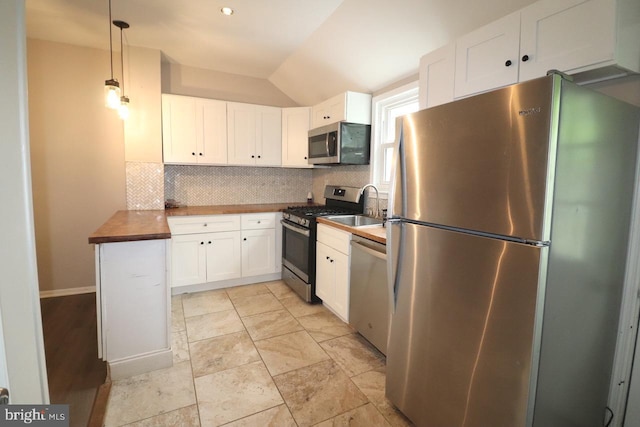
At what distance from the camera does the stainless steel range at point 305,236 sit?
125 inches

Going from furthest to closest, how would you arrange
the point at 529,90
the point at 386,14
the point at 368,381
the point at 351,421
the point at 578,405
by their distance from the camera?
the point at 386,14 < the point at 368,381 < the point at 351,421 < the point at 578,405 < the point at 529,90

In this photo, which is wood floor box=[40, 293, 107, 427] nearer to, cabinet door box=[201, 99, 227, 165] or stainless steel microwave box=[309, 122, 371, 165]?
cabinet door box=[201, 99, 227, 165]

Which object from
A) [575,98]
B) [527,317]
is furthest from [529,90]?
A: [527,317]

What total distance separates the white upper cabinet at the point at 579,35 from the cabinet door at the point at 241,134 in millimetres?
3007

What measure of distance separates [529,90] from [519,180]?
0.99 feet

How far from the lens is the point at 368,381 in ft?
6.75

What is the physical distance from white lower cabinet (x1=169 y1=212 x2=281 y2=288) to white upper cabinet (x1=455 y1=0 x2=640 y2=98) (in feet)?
8.61

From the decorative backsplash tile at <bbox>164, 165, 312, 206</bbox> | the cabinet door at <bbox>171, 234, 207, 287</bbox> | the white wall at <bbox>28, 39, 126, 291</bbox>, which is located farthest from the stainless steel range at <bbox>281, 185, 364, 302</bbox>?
the white wall at <bbox>28, 39, 126, 291</bbox>

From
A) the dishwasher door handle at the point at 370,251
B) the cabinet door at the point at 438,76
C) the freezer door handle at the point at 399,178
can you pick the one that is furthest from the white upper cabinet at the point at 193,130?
the freezer door handle at the point at 399,178

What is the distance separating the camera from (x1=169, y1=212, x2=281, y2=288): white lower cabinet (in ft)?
11.0

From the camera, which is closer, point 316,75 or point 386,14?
point 386,14

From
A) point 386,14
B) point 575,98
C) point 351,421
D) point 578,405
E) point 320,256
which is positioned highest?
point 386,14

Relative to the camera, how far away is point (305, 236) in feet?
10.6

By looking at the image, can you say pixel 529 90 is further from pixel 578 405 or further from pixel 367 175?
pixel 367 175
